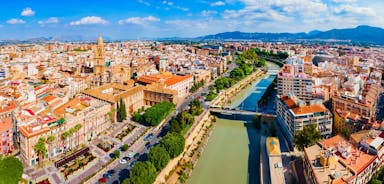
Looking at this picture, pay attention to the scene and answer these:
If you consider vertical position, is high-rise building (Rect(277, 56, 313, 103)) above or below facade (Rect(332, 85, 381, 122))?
above

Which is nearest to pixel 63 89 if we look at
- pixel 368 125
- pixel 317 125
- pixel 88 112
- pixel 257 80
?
pixel 88 112

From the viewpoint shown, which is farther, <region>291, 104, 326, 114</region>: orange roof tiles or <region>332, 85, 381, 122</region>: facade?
<region>332, 85, 381, 122</region>: facade

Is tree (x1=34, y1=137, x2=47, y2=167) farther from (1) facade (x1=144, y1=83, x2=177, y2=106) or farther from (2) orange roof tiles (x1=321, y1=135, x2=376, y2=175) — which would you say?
(2) orange roof tiles (x1=321, y1=135, x2=376, y2=175)

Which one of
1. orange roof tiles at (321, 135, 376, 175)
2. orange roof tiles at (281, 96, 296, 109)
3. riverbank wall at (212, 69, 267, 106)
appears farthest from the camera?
riverbank wall at (212, 69, 267, 106)

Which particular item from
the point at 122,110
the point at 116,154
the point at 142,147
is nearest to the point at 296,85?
the point at 142,147

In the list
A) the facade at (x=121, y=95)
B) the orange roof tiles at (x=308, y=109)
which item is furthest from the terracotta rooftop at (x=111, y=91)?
the orange roof tiles at (x=308, y=109)

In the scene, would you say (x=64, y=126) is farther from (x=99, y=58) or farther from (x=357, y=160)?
(x=99, y=58)

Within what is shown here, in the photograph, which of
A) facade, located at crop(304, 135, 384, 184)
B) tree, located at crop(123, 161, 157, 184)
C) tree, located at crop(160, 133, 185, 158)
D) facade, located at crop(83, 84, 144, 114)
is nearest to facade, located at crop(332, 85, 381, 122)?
facade, located at crop(304, 135, 384, 184)
